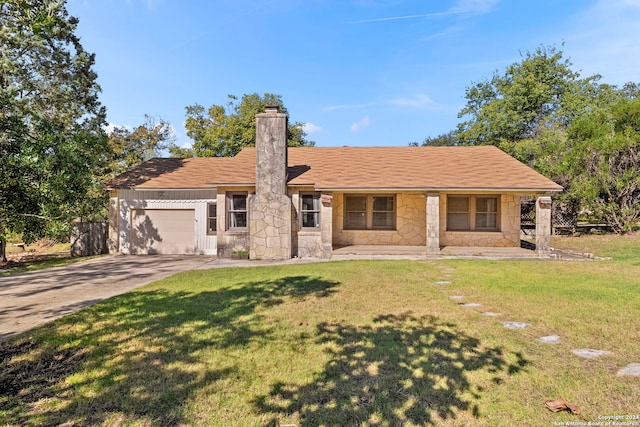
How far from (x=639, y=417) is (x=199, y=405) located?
3.94 meters

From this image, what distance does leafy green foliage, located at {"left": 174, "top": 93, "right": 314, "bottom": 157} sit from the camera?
84.0 feet

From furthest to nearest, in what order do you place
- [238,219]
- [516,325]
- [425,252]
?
1. [238,219]
2. [425,252]
3. [516,325]

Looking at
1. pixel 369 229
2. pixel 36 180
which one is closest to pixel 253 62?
pixel 369 229

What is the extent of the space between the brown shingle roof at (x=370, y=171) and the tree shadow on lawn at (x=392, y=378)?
31.0 feet

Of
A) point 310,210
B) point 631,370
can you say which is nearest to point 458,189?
point 310,210

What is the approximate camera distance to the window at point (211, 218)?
15461mm

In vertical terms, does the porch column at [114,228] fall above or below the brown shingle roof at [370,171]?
below

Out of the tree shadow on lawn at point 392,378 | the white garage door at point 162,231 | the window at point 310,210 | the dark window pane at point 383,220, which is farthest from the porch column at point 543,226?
the white garage door at point 162,231

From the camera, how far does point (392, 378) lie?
3594 millimetres

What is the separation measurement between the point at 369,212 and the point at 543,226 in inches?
281

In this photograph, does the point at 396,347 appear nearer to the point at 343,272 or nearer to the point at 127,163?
the point at 343,272

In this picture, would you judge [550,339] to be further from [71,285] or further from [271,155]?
[271,155]

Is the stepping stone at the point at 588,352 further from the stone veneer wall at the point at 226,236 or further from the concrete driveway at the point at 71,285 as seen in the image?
the stone veneer wall at the point at 226,236

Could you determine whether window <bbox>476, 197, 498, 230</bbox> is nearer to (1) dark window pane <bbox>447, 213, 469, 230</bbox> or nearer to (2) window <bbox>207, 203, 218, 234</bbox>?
(1) dark window pane <bbox>447, 213, 469, 230</bbox>
